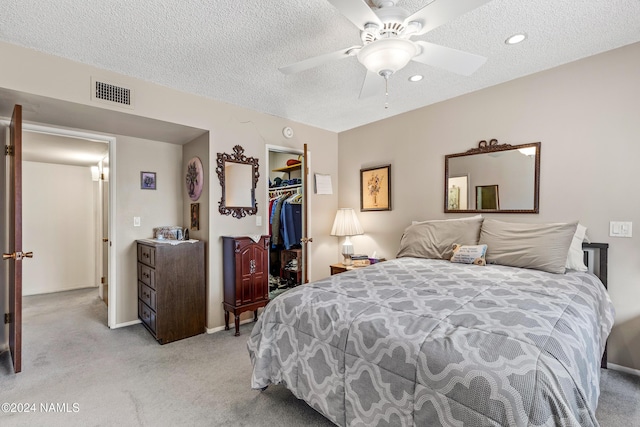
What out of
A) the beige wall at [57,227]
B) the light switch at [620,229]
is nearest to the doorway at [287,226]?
the light switch at [620,229]

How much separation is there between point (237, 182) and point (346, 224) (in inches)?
57.9

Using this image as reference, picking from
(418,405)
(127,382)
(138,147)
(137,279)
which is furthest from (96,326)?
(418,405)

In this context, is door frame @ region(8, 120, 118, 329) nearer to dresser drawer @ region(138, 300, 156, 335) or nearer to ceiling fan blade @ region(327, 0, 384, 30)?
dresser drawer @ region(138, 300, 156, 335)

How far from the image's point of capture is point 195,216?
3.31 m

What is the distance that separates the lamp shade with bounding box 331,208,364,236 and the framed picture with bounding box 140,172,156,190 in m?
2.26

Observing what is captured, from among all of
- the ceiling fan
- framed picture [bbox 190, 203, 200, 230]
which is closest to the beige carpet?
framed picture [bbox 190, 203, 200, 230]

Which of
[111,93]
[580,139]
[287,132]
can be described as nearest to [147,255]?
[111,93]

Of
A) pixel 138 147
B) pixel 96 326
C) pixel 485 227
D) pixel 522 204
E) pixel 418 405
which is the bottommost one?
pixel 96 326

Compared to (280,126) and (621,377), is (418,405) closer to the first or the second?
(621,377)

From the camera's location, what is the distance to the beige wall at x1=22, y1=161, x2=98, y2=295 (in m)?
4.48

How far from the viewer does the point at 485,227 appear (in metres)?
2.64

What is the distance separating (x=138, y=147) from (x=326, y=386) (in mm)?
3210

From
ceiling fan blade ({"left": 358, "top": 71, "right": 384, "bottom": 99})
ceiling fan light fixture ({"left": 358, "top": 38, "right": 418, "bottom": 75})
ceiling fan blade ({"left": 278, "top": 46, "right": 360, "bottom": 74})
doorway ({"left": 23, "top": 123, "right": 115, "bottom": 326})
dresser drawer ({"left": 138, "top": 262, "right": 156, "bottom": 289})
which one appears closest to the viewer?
ceiling fan light fixture ({"left": 358, "top": 38, "right": 418, "bottom": 75})

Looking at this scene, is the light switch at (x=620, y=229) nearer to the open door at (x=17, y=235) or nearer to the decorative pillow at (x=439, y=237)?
the decorative pillow at (x=439, y=237)
